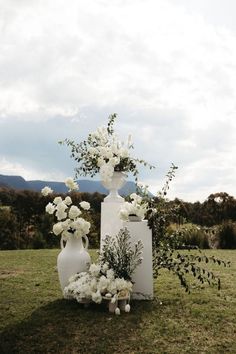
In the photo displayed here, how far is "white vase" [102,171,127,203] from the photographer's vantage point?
22.4 feet

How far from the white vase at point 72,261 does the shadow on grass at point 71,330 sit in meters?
0.44

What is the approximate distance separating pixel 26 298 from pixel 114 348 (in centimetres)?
221

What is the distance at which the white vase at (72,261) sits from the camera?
6301mm

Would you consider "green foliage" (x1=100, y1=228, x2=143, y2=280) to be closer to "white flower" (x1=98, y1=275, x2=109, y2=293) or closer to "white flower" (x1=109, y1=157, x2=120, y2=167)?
"white flower" (x1=98, y1=275, x2=109, y2=293)

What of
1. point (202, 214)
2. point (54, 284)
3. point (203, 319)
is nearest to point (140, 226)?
point (203, 319)

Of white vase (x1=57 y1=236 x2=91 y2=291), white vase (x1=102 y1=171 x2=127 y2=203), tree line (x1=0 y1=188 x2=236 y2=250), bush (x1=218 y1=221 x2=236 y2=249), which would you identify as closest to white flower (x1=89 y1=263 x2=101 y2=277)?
white vase (x1=57 y1=236 x2=91 y2=291)

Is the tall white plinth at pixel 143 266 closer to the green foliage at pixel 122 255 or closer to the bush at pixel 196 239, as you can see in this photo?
the green foliage at pixel 122 255

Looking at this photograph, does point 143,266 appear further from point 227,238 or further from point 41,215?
point 41,215

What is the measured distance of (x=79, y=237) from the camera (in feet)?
20.9

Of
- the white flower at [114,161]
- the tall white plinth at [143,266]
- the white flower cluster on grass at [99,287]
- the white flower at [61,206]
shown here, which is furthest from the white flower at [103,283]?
the white flower at [114,161]

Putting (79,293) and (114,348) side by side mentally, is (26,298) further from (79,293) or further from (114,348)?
(114,348)

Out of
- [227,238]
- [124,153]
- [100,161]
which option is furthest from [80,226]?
[227,238]

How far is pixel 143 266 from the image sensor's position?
640 centimetres

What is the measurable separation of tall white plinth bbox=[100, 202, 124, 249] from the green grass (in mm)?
1026
